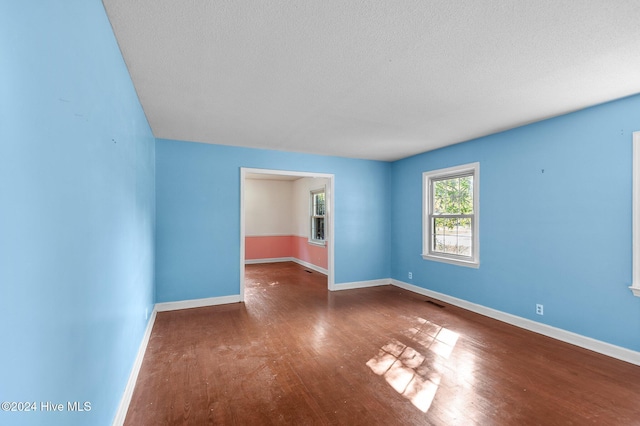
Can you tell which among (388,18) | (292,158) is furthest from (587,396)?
(292,158)

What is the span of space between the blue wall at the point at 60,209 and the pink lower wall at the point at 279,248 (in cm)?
623

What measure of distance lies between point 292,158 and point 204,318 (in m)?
2.90

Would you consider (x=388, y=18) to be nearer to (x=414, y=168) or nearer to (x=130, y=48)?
(x=130, y=48)

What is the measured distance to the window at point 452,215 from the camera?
444cm

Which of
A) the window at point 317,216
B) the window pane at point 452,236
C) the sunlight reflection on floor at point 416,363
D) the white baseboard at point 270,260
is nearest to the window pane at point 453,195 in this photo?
the window pane at point 452,236

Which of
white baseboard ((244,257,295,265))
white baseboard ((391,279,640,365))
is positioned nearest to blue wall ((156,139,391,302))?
white baseboard ((391,279,640,365))

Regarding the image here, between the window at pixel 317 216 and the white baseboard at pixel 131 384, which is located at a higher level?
the window at pixel 317 216

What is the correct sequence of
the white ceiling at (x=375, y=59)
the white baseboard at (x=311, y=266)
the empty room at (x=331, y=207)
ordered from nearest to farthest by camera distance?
1. the empty room at (x=331, y=207)
2. the white ceiling at (x=375, y=59)
3. the white baseboard at (x=311, y=266)

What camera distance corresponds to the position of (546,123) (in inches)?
138

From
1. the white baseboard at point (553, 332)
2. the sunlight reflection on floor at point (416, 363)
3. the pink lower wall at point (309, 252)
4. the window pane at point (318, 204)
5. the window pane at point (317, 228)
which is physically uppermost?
the window pane at point (318, 204)

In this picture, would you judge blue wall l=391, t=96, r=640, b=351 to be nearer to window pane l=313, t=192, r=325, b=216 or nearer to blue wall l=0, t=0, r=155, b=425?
window pane l=313, t=192, r=325, b=216

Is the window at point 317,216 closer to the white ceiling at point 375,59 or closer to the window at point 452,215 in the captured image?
the window at point 452,215

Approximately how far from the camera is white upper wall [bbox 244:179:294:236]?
8.79 m

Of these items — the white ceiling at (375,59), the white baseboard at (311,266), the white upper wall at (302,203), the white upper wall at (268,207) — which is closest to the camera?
the white ceiling at (375,59)
